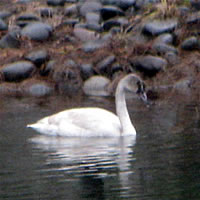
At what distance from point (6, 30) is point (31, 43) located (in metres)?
1.81

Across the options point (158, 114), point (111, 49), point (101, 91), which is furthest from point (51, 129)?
point (111, 49)

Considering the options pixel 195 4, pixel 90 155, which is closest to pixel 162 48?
pixel 195 4

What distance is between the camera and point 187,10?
1002 inches

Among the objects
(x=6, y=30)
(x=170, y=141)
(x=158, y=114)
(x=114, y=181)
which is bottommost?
(x=6, y=30)

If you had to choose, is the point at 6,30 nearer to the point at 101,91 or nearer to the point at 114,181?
the point at 101,91

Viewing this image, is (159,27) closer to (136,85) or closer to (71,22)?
(71,22)

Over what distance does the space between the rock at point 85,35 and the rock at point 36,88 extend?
9.93 ft

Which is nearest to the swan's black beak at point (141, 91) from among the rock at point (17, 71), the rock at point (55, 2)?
the rock at point (17, 71)

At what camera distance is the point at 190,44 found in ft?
76.0

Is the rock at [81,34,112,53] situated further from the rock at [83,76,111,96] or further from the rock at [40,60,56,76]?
the rock at [83,76,111,96]

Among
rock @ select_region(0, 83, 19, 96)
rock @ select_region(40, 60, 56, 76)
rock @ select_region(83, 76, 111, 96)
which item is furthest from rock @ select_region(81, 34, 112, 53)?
rock @ select_region(0, 83, 19, 96)

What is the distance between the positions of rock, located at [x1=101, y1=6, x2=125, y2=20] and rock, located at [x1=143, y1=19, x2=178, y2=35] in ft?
7.20

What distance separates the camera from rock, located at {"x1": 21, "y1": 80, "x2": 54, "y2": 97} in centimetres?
2116

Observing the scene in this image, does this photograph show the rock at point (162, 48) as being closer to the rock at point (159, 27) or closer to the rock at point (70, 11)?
the rock at point (159, 27)
